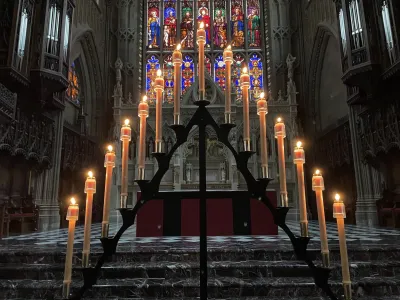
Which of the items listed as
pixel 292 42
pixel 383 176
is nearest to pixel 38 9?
pixel 383 176

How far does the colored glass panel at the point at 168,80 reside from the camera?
1564 centimetres

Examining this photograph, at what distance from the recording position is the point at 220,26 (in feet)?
54.7

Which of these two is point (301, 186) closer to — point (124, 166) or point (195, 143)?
point (124, 166)

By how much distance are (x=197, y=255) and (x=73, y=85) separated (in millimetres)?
10836

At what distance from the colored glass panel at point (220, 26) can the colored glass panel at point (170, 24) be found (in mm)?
2154

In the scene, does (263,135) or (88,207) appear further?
(263,135)

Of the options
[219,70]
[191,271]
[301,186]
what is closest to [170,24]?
[219,70]

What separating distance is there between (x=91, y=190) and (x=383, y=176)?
907 cm

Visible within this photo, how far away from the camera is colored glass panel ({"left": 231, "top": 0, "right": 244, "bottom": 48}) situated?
1655 centimetres

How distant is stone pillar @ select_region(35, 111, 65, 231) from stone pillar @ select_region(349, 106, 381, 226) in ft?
28.9

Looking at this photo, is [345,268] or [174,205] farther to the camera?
[174,205]

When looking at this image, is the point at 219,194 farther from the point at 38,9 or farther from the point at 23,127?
the point at 38,9

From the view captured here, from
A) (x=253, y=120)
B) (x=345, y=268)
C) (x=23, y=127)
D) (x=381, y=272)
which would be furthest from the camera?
(x=253, y=120)

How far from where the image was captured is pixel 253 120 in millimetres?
13273
